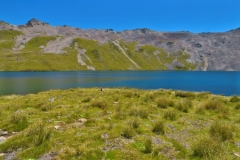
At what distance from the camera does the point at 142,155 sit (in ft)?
31.7

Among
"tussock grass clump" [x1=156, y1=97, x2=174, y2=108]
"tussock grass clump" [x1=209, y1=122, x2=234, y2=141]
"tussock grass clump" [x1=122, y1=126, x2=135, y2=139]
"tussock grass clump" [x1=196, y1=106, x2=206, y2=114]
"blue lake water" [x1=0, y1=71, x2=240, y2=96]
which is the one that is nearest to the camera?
"tussock grass clump" [x1=209, y1=122, x2=234, y2=141]

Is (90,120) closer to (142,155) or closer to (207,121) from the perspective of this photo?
(142,155)

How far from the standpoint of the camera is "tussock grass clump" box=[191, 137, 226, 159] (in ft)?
27.8

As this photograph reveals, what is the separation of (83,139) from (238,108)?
18.5 metres

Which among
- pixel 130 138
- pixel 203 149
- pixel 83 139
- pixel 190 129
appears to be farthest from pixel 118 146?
pixel 190 129

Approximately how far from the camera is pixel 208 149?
8.84 metres

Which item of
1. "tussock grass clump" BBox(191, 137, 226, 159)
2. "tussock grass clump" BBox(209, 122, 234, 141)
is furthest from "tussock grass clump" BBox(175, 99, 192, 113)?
"tussock grass clump" BBox(191, 137, 226, 159)

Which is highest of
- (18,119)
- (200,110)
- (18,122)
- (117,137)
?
(18,119)

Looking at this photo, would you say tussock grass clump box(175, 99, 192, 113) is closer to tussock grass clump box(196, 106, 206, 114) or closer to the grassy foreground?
tussock grass clump box(196, 106, 206, 114)

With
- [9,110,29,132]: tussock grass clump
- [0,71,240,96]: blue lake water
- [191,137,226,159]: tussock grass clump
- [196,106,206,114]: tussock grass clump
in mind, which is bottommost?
[0,71,240,96]: blue lake water

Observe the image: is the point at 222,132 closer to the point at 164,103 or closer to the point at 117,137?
the point at 117,137

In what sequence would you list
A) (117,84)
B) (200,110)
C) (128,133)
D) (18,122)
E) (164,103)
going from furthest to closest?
(117,84) < (164,103) < (200,110) < (18,122) < (128,133)

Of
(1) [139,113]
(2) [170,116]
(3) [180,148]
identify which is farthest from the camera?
(1) [139,113]

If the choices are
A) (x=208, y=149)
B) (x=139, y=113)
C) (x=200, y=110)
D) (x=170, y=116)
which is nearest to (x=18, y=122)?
(x=139, y=113)
